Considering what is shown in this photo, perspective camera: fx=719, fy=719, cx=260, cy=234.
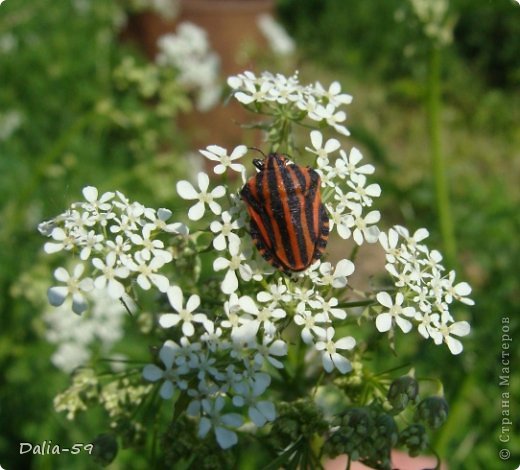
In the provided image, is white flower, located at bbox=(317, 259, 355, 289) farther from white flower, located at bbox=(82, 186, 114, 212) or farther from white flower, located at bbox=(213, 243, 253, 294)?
white flower, located at bbox=(82, 186, 114, 212)

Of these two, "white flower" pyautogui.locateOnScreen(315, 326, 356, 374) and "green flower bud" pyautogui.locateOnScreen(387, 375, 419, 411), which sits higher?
"white flower" pyautogui.locateOnScreen(315, 326, 356, 374)

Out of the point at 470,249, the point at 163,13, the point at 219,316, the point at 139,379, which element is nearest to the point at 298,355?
the point at 219,316

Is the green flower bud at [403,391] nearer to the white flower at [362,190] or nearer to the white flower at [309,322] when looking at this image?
the white flower at [309,322]

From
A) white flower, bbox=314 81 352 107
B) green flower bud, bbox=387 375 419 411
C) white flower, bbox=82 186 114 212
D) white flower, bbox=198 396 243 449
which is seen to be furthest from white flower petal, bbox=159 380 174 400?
white flower, bbox=314 81 352 107

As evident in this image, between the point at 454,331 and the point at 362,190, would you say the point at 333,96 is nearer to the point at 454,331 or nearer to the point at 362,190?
the point at 362,190

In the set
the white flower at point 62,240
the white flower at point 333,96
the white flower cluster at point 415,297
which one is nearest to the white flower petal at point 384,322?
the white flower cluster at point 415,297
